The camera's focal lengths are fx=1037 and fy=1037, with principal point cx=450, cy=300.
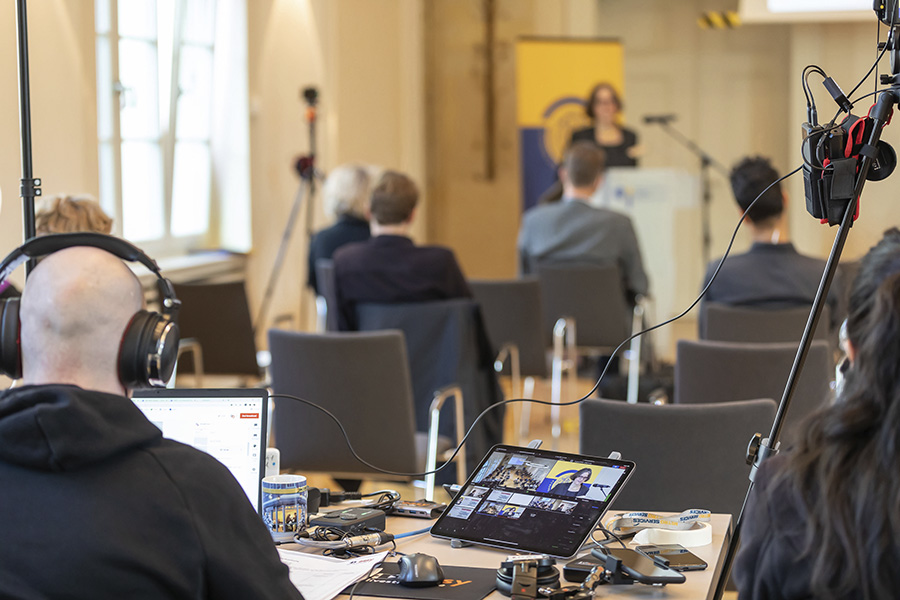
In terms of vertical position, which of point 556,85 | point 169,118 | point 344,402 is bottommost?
point 344,402

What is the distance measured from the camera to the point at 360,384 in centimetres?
297

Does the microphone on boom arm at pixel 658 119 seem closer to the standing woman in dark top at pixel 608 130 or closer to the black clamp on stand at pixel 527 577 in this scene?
the standing woman in dark top at pixel 608 130

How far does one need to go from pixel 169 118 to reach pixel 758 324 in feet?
11.1

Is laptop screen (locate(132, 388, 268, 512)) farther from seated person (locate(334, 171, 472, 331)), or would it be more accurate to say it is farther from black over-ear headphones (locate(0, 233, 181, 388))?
seated person (locate(334, 171, 472, 331))

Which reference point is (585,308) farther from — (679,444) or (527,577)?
(527,577)

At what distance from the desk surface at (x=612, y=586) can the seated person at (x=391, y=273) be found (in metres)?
1.66

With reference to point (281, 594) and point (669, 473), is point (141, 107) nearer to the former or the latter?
point (669, 473)

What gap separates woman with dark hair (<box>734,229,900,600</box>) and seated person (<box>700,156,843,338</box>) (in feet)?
7.31

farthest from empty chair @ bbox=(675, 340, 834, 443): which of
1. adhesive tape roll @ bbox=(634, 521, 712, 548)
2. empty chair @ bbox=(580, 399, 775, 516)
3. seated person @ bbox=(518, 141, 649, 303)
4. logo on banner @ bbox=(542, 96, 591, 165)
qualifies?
logo on banner @ bbox=(542, 96, 591, 165)

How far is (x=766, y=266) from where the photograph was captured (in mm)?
3463

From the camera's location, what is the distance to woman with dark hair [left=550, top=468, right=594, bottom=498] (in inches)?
67.5

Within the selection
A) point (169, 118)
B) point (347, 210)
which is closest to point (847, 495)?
point (347, 210)

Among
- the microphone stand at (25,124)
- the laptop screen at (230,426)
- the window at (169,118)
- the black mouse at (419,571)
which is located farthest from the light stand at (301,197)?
the black mouse at (419,571)

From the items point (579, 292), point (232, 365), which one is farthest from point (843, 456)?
point (579, 292)
